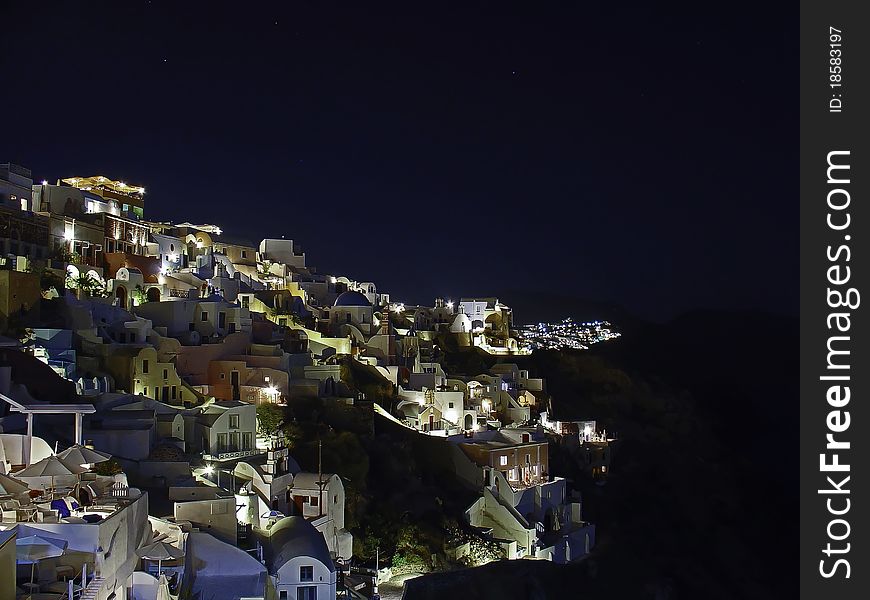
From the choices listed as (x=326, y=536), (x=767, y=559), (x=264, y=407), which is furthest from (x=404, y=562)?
(x=767, y=559)

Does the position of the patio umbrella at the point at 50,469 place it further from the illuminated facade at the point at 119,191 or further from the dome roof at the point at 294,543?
the illuminated facade at the point at 119,191

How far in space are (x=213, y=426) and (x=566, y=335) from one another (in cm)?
6769

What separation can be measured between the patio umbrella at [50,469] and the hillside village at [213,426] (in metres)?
0.05

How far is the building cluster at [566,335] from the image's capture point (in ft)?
252

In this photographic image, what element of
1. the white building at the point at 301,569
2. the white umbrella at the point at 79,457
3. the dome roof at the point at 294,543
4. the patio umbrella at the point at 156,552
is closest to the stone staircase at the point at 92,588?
the patio umbrella at the point at 156,552

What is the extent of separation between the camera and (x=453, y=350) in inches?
2422

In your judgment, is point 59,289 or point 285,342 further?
point 285,342

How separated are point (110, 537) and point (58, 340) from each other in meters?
16.1

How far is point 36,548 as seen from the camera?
13.4 meters

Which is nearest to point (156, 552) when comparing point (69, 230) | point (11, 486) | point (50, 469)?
point (50, 469)

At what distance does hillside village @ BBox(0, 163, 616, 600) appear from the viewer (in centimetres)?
1695

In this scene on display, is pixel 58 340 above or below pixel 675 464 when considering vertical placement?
above

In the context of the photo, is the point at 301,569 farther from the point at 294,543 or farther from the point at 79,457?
the point at 79,457
